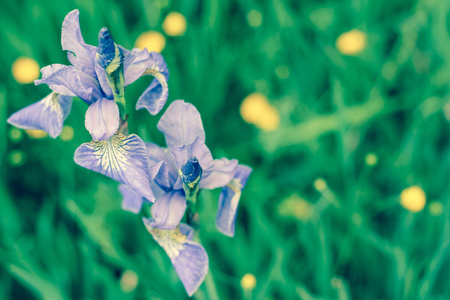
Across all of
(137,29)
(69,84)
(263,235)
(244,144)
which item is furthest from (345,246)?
(137,29)

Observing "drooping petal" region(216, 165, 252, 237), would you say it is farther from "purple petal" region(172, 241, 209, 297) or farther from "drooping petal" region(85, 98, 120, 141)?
"drooping petal" region(85, 98, 120, 141)

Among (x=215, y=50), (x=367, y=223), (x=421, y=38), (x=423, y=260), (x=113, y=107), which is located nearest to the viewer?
(x=113, y=107)

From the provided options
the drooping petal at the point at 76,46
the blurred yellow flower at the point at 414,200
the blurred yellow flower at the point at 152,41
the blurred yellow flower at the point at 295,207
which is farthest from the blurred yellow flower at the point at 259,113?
the drooping petal at the point at 76,46

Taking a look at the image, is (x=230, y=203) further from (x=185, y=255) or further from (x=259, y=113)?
(x=259, y=113)

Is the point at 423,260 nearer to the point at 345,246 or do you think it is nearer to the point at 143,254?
the point at 345,246

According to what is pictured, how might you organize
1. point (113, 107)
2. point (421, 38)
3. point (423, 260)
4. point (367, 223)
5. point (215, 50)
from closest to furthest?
point (113, 107) < point (423, 260) < point (367, 223) < point (215, 50) < point (421, 38)

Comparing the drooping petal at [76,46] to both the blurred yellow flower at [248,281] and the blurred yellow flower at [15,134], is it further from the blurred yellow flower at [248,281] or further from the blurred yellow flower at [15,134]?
the blurred yellow flower at [15,134]
